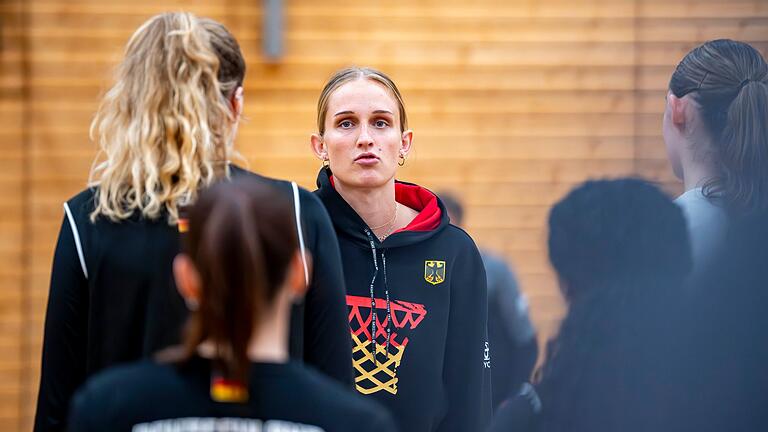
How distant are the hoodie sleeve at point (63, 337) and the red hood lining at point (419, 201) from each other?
111 centimetres

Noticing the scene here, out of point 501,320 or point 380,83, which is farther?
point 501,320

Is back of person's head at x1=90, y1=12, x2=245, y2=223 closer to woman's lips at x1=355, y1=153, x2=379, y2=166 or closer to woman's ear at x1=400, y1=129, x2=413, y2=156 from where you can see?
woman's lips at x1=355, y1=153, x2=379, y2=166

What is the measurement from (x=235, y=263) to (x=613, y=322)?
85 centimetres

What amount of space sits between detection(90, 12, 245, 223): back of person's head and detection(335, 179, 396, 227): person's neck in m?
0.84

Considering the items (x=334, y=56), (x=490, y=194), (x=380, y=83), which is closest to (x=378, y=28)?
(x=334, y=56)

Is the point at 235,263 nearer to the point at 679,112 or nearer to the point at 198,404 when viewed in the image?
the point at 198,404

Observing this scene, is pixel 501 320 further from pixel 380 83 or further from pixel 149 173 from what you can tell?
pixel 149 173

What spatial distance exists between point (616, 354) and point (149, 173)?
109cm

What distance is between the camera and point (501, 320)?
5.98 meters

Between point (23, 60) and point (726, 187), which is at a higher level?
point (23, 60)

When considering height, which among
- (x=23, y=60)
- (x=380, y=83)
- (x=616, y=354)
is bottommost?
(x=616, y=354)

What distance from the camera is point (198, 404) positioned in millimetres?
1895

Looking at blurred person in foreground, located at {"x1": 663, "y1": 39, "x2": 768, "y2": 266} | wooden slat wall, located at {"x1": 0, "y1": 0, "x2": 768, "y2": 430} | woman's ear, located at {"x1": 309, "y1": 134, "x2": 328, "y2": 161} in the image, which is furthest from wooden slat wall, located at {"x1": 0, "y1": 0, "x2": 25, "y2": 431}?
blurred person in foreground, located at {"x1": 663, "y1": 39, "x2": 768, "y2": 266}

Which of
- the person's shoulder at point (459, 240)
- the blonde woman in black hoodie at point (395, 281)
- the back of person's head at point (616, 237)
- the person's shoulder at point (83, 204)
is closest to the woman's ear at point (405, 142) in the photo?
the blonde woman in black hoodie at point (395, 281)
